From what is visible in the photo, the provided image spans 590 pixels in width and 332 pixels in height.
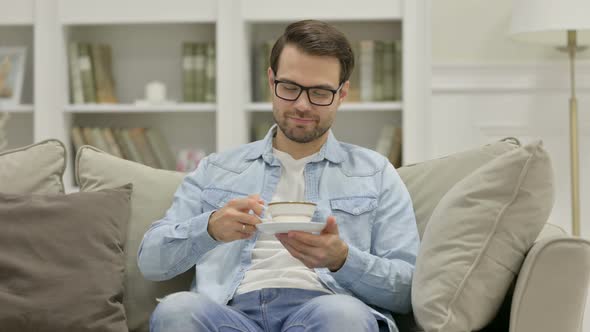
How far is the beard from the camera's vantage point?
2.03 metres

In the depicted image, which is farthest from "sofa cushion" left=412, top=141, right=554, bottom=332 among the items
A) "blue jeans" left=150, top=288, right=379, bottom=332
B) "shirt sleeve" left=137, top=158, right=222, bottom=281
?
"shirt sleeve" left=137, top=158, right=222, bottom=281

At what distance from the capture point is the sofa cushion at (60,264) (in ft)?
5.90

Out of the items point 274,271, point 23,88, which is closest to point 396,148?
point 23,88

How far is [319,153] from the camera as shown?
2.07 m

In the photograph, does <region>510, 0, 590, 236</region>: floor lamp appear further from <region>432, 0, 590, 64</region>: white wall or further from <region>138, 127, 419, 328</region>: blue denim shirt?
<region>138, 127, 419, 328</region>: blue denim shirt

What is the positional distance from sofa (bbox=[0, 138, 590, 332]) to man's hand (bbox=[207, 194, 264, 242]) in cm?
34

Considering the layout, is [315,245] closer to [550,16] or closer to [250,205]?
[250,205]

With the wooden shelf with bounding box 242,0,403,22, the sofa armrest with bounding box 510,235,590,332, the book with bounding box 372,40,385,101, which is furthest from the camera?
the book with bounding box 372,40,385,101

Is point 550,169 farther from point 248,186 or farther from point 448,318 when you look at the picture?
point 248,186

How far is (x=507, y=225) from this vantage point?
161 centimetres

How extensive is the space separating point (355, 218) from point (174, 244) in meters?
0.43

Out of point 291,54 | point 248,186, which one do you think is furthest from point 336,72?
point 248,186

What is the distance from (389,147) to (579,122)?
0.84 meters

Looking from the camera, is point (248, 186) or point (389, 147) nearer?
point (248, 186)
